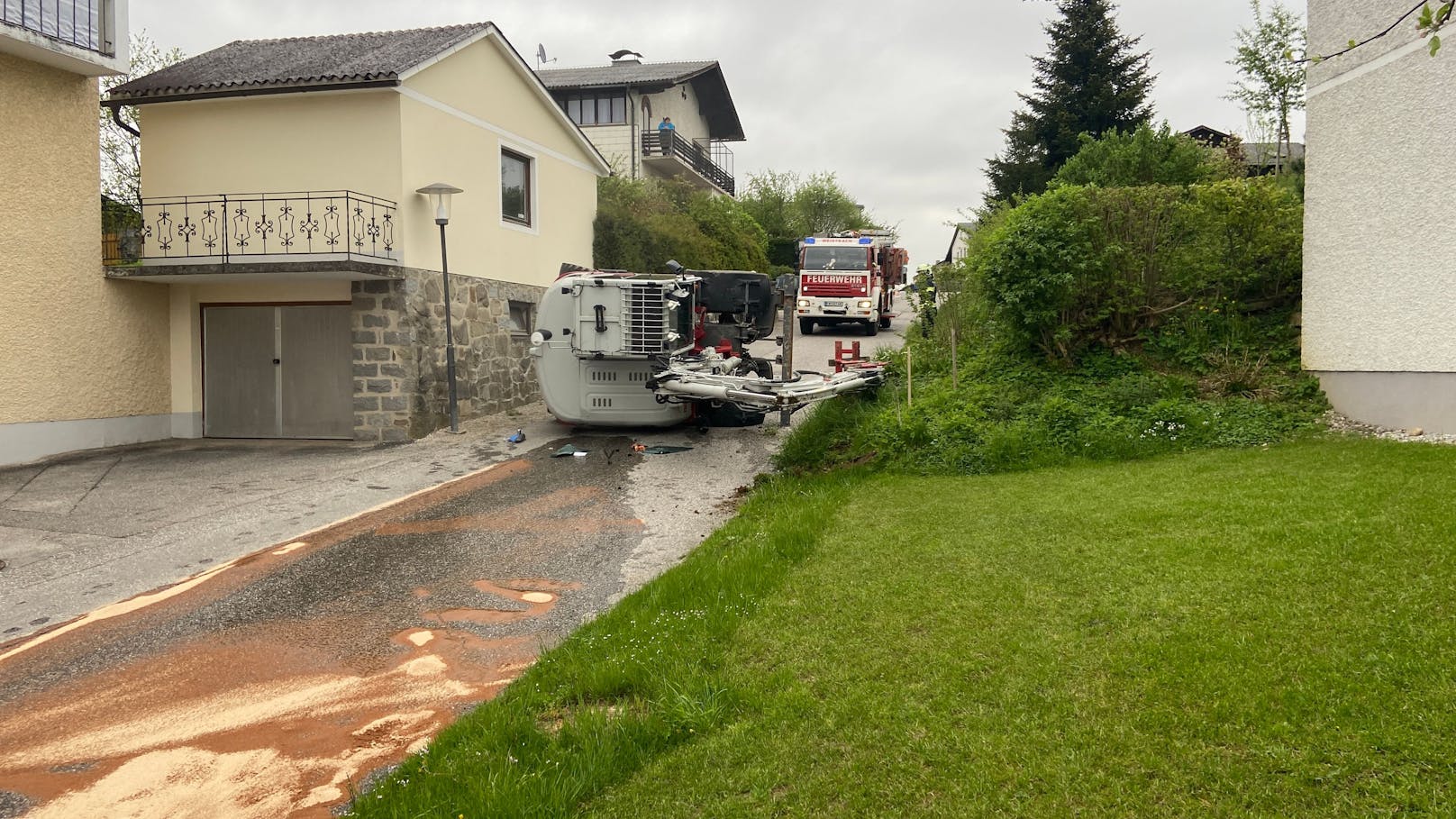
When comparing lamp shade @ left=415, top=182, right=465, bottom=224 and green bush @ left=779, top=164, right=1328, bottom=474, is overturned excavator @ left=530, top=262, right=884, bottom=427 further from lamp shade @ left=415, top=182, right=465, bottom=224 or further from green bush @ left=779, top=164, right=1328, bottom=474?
lamp shade @ left=415, top=182, right=465, bottom=224

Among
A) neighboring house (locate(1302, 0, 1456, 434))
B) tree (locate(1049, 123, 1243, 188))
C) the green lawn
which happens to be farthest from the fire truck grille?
neighboring house (locate(1302, 0, 1456, 434))

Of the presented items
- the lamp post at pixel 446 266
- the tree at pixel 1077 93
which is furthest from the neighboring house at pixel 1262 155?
the lamp post at pixel 446 266

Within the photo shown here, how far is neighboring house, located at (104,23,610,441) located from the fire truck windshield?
10.3 metres

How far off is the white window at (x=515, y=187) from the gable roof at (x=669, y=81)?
50.0 ft

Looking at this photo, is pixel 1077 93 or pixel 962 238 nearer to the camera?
pixel 962 238

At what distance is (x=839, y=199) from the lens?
4972cm

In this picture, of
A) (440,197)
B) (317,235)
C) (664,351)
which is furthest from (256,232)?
(664,351)

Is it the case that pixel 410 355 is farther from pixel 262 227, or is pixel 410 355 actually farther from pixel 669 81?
pixel 669 81

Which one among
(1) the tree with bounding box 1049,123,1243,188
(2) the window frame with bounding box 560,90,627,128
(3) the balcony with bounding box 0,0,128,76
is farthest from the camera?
(2) the window frame with bounding box 560,90,627,128

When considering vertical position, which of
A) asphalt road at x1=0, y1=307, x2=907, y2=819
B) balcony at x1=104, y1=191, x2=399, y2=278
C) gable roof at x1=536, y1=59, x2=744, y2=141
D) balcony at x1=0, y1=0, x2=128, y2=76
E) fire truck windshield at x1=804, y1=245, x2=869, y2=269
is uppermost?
gable roof at x1=536, y1=59, x2=744, y2=141

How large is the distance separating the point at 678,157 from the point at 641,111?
198cm

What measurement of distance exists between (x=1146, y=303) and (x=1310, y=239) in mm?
1791

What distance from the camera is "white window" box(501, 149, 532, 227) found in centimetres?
1741

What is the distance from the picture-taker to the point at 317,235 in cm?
1430
